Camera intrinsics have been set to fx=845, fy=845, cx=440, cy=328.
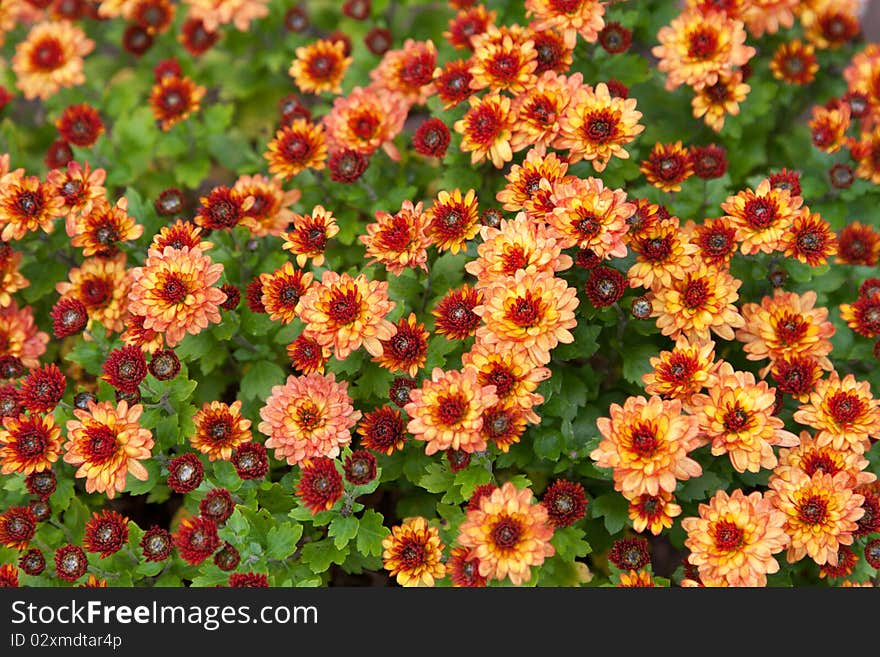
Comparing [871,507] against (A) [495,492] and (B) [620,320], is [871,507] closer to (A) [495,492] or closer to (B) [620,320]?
(B) [620,320]

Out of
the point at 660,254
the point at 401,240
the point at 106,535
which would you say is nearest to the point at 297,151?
the point at 401,240

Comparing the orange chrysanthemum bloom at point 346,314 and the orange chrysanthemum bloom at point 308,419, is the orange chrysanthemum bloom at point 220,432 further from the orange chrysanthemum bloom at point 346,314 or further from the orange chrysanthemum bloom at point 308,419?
the orange chrysanthemum bloom at point 346,314

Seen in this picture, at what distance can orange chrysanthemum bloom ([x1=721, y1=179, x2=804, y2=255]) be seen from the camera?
295 centimetres

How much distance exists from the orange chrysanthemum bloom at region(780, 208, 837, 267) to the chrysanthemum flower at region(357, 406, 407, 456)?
1506 millimetres

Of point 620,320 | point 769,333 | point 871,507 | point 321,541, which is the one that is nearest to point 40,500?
point 321,541

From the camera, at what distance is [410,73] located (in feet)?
11.6

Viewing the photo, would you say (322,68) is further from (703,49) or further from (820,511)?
(820,511)

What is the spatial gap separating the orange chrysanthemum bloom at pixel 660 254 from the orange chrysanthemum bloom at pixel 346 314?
88 cm

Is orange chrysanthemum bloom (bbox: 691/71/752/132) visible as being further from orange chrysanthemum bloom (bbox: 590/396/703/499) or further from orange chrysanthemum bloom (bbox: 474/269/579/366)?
orange chrysanthemum bloom (bbox: 590/396/703/499)

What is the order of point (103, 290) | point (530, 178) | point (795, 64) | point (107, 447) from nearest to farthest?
point (107, 447) < point (530, 178) < point (103, 290) < point (795, 64)

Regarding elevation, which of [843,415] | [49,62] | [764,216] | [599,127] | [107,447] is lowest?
[843,415]

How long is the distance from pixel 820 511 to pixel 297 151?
2.34 metres

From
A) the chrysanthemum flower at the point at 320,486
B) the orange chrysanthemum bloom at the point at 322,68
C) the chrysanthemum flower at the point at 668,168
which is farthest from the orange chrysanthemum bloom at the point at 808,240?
the orange chrysanthemum bloom at the point at 322,68

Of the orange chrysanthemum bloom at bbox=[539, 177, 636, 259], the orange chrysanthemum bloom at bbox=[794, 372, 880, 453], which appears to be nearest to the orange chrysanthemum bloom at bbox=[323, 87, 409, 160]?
the orange chrysanthemum bloom at bbox=[539, 177, 636, 259]
